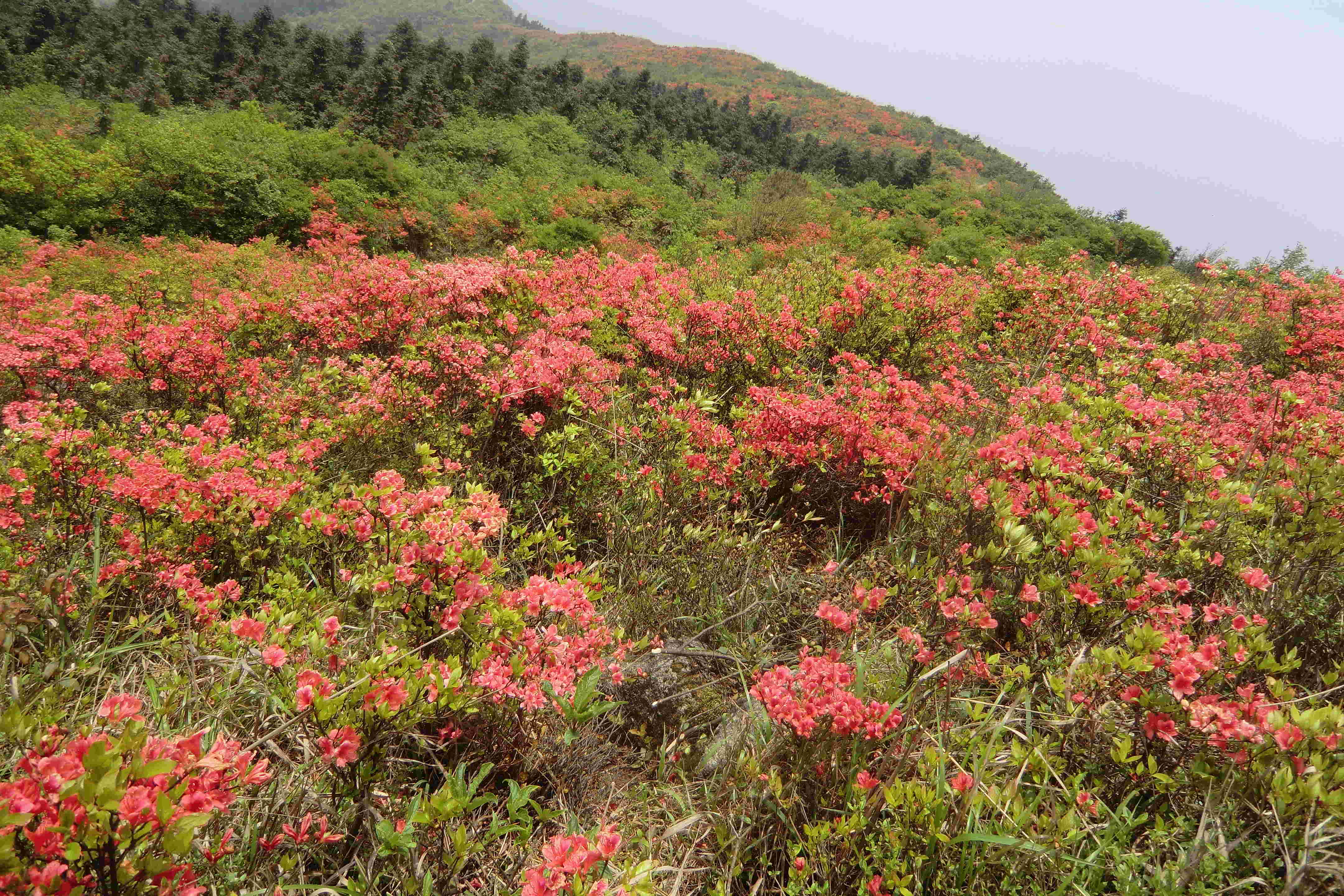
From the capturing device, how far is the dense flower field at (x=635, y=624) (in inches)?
64.6

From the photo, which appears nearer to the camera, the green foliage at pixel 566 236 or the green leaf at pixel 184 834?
the green leaf at pixel 184 834

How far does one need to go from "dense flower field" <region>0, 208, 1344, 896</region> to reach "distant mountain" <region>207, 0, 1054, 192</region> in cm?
4156

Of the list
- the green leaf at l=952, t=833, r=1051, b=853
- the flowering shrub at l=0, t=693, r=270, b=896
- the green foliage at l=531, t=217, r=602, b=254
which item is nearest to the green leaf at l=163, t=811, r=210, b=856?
the flowering shrub at l=0, t=693, r=270, b=896

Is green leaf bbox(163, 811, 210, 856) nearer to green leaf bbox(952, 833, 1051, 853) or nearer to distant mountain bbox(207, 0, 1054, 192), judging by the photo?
green leaf bbox(952, 833, 1051, 853)

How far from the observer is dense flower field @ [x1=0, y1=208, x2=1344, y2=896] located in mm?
1640

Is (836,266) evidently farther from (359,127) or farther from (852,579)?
(359,127)

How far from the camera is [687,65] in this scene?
75750 mm

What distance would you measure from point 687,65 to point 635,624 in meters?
88.8

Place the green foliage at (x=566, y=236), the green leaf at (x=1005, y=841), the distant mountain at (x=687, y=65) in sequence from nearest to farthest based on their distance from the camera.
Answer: the green leaf at (x=1005, y=841) → the green foliage at (x=566, y=236) → the distant mountain at (x=687, y=65)

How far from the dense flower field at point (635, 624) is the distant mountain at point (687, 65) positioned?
4156 centimetres

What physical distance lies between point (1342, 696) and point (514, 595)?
10.1ft

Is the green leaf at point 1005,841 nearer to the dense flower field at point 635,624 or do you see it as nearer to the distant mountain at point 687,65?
the dense flower field at point 635,624

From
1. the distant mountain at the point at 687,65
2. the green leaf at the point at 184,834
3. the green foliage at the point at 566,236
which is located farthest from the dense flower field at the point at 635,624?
the distant mountain at the point at 687,65

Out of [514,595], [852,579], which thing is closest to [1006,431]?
[852,579]
